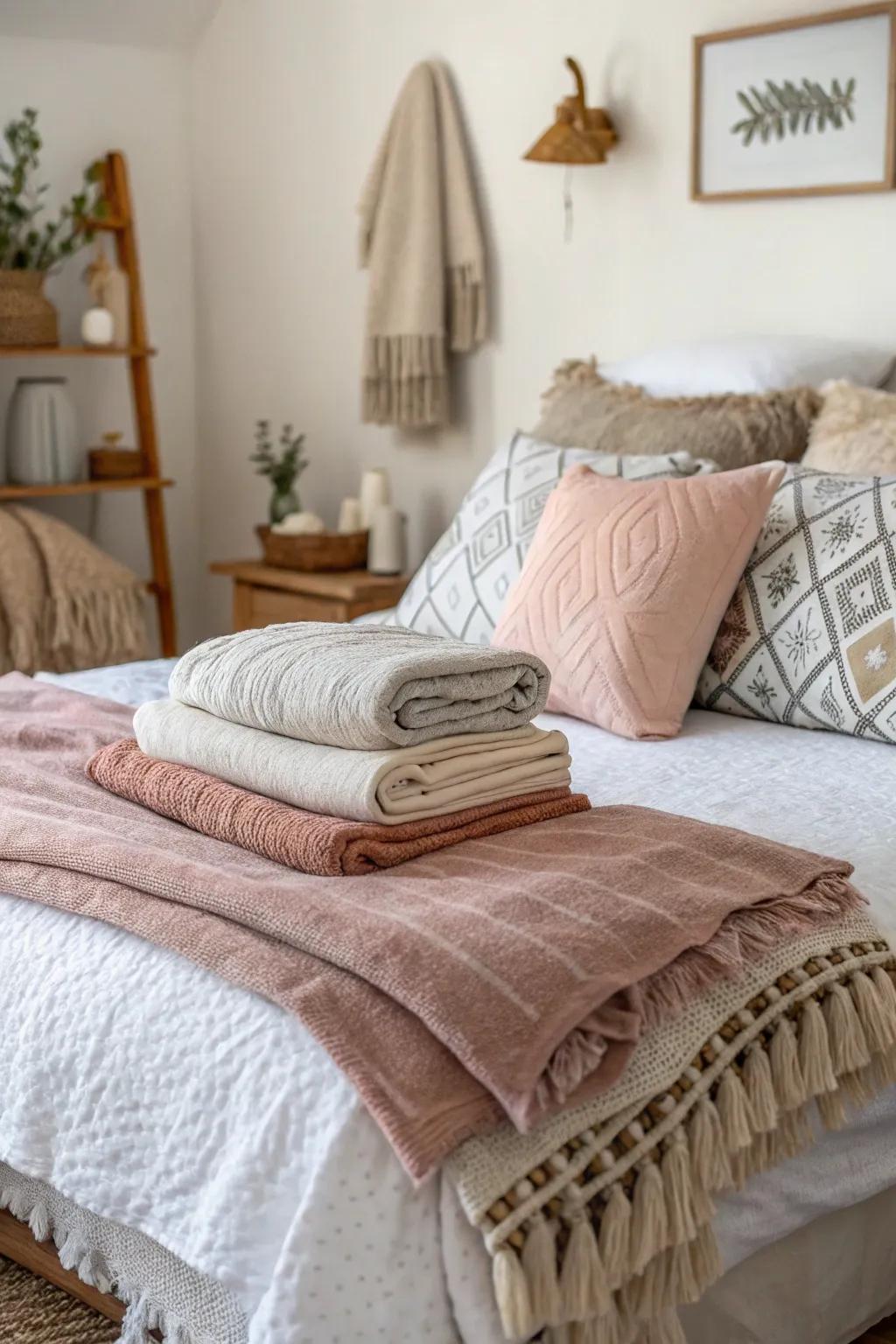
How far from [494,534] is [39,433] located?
1.58 meters

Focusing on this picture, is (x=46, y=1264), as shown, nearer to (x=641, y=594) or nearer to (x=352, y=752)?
(x=352, y=752)

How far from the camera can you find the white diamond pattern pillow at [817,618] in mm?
1987

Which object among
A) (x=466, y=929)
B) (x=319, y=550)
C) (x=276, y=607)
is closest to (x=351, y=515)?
(x=319, y=550)

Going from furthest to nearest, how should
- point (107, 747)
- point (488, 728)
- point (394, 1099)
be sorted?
1. point (107, 747)
2. point (488, 728)
3. point (394, 1099)

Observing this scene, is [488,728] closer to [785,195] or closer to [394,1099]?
[394,1099]

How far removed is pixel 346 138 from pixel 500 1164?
295cm

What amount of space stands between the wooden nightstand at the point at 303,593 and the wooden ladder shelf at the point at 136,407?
0.41 m

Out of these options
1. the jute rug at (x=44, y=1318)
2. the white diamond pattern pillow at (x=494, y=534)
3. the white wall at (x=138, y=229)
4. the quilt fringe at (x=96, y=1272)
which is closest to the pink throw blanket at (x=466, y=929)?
the quilt fringe at (x=96, y=1272)

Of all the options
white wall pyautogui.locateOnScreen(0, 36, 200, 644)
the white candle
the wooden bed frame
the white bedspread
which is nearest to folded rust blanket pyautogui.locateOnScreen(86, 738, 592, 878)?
the white bedspread

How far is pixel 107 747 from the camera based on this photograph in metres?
1.78

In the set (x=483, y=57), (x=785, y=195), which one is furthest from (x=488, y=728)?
(x=483, y=57)

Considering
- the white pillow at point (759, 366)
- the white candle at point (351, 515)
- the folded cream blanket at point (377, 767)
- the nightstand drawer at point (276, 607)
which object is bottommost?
the nightstand drawer at point (276, 607)

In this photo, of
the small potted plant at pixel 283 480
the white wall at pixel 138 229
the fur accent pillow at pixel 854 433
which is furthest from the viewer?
the white wall at pixel 138 229

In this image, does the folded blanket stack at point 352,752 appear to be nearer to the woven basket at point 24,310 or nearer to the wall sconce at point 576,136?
the wall sconce at point 576,136
